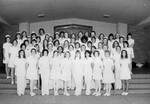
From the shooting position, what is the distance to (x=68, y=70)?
25.5 ft

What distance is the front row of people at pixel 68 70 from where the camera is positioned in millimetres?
7707

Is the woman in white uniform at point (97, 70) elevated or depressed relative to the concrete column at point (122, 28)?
depressed

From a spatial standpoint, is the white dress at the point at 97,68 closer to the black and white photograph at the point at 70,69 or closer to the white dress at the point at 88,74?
the black and white photograph at the point at 70,69

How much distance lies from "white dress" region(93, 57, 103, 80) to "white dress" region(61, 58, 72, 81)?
886mm

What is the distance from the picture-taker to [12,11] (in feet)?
33.3

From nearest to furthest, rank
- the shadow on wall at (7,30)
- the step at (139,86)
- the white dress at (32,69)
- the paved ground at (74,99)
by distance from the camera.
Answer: the paved ground at (74,99)
the white dress at (32,69)
the step at (139,86)
the shadow on wall at (7,30)

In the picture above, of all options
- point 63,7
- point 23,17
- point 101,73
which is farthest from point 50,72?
point 23,17

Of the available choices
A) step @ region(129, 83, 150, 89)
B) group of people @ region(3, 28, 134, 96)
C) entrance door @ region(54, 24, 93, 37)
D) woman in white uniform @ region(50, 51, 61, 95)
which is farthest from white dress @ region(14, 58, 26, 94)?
entrance door @ region(54, 24, 93, 37)

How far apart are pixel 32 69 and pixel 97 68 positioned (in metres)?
2.28

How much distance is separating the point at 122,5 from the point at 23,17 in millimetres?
5119

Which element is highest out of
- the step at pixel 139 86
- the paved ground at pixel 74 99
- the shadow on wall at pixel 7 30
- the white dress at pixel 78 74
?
the shadow on wall at pixel 7 30

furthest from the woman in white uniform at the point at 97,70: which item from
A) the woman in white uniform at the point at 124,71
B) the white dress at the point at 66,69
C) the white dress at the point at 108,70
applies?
the white dress at the point at 66,69

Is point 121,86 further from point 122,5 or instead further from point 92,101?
point 122,5

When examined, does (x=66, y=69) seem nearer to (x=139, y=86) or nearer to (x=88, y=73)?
(x=88, y=73)
